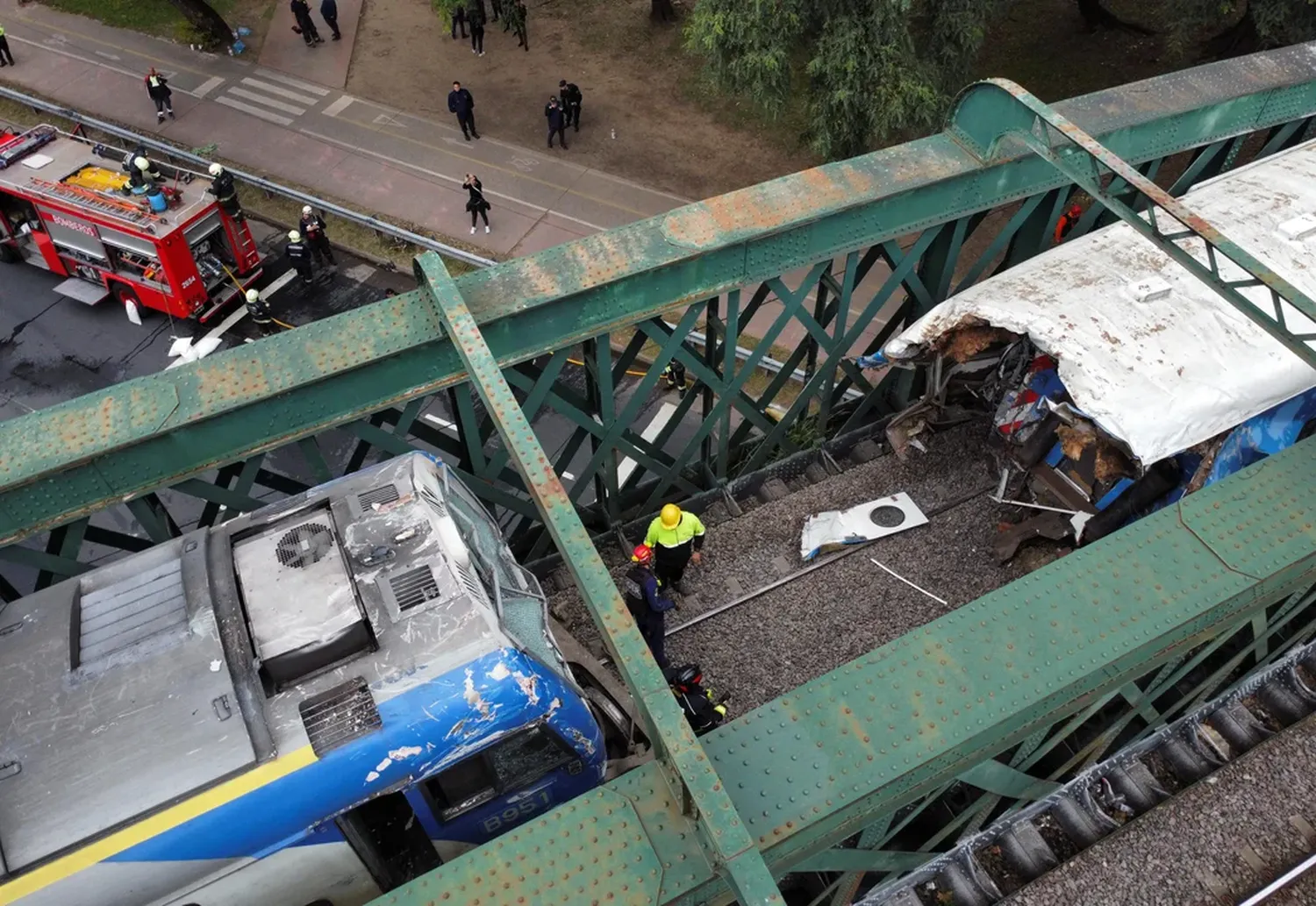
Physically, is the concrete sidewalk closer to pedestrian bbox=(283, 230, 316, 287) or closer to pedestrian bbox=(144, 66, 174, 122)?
pedestrian bbox=(144, 66, 174, 122)

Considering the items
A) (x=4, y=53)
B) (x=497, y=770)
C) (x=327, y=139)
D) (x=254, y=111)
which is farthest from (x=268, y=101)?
(x=497, y=770)

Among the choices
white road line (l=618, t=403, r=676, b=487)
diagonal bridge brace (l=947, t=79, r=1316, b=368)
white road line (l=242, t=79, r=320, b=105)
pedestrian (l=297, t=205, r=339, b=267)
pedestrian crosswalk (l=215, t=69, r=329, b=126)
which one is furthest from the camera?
white road line (l=242, t=79, r=320, b=105)

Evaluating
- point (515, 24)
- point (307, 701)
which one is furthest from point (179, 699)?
point (515, 24)

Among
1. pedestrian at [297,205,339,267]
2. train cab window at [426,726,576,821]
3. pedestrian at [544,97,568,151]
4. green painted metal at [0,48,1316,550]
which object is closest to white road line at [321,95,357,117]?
pedestrian at [297,205,339,267]

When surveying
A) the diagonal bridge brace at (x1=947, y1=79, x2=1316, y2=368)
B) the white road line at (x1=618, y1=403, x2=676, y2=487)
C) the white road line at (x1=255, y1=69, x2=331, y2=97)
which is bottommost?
the white road line at (x1=618, y1=403, x2=676, y2=487)

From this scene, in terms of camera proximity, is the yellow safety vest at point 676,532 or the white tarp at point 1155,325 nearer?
the white tarp at point 1155,325

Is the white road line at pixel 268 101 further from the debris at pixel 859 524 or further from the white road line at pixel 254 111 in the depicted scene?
the debris at pixel 859 524

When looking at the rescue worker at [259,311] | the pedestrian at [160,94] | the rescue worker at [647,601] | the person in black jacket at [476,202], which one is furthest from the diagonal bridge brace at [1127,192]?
the pedestrian at [160,94]

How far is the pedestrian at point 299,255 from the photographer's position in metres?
17.2

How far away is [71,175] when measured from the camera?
16094 mm

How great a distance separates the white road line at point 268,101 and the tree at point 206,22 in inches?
91.1

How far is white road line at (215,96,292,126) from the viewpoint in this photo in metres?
21.6

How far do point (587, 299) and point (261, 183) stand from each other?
14.5 m

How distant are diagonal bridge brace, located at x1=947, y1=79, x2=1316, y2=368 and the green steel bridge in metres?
0.03
